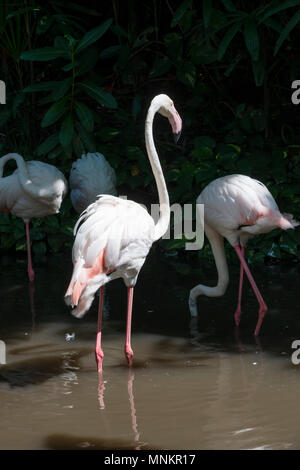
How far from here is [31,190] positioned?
607 cm

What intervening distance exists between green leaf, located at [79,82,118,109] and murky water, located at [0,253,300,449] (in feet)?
5.95

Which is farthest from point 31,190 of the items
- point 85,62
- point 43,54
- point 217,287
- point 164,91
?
point 164,91

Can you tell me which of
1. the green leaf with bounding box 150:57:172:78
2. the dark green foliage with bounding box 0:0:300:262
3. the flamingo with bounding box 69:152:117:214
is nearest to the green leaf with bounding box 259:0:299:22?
the dark green foliage with bounding box 0:0:300:262

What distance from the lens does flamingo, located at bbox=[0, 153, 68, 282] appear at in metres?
6.10

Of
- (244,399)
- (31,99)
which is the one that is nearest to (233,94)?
(31,99)

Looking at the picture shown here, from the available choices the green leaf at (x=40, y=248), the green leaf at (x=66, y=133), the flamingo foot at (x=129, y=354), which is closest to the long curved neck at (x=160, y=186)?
the flamingo foot at (x=129, y=354)

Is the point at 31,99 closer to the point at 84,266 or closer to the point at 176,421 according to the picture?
the point at 84,266

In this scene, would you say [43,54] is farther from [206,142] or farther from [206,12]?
[206,142]

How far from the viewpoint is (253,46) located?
639 cm

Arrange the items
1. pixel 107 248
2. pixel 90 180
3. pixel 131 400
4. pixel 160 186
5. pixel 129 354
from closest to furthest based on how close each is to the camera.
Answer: pixel 131 400 < pixel 107 248 < pixel 129 354 < pixel 160 186 < pixel 90 180

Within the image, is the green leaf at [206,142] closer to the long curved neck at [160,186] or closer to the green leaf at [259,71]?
the green leaf at [259,71]

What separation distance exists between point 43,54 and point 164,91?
1.70 meters

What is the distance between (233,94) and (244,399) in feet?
17.0

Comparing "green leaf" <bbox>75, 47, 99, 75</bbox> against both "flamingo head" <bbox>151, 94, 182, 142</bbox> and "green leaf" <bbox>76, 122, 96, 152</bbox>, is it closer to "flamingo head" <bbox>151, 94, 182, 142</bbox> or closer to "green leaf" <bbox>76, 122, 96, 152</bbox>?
"green leaf" <bbox>76, 122, 96, 152</bbox>
